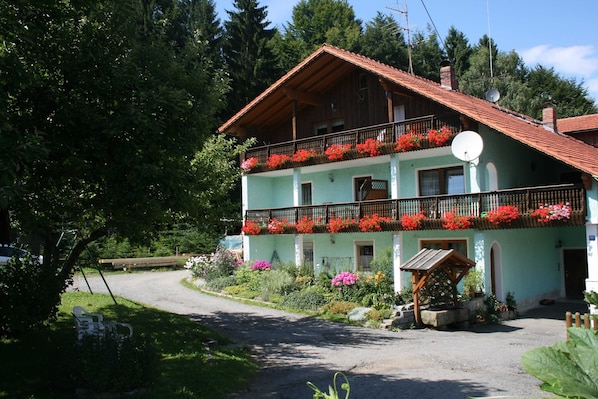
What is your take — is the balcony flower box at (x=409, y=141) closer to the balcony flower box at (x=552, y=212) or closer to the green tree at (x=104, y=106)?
the balcony flower box at (x=552, y=212)

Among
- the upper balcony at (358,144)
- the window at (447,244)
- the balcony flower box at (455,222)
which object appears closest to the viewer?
the balcony flower box at (455,222)

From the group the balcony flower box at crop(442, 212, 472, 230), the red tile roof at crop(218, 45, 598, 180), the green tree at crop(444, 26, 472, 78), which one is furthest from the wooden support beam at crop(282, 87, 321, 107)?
the green tree at crop(444, 26, 472, 78)

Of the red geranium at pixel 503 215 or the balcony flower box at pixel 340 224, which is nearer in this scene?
the red geranium at pixel 503 215

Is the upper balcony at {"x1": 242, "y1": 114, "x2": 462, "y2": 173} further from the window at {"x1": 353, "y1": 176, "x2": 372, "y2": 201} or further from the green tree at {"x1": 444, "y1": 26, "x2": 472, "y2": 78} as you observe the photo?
the green tree at {"x1": 444, "y1": 26, "x2": 472, "y2": 78}

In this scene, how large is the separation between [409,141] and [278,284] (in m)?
7.89

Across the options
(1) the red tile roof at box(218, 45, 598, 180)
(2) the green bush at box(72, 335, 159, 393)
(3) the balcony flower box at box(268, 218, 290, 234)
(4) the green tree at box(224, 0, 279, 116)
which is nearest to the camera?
(2) the green bush at box(72, 335, 159, 393)

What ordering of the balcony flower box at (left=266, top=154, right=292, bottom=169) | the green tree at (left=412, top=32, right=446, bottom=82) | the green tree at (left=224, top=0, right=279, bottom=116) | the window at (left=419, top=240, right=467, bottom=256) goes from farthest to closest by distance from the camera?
the green tree at (left=412, top=32, right=446, bottom=82)
the green tree at (left=224, top=0, right=279, bottom=116)
the balcony flower box at (left=266, top=154, right=292, bottom=169)
the window at (left=419, top=240, right=467, bottom=256)

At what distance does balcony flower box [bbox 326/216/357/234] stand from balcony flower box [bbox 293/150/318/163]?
3.41 meters

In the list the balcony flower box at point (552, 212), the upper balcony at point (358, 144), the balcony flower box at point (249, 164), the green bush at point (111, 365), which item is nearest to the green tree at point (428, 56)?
the upper balcony at point (358, 144)

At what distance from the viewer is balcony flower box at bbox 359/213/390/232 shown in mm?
20306

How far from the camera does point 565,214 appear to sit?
51.2 ft

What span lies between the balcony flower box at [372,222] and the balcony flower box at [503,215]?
4.26 meters

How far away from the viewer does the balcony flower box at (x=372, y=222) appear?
20.3 m

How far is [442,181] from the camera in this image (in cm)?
2083
